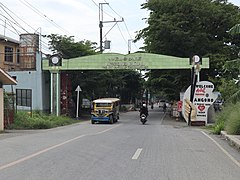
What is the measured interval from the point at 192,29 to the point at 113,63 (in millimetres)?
9851

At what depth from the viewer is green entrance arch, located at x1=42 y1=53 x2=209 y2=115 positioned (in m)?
38.3

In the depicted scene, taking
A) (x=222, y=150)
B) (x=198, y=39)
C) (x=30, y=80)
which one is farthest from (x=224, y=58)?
(x=222, y=150)

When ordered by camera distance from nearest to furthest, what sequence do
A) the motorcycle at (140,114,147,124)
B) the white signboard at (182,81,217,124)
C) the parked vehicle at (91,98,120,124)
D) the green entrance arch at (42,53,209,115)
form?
the white signboard at (182,81,217,124), the motorcycle at (140,114,147,124), the parked vehicle at (91,98,120,124), the green entrance arch at (42,53,209,115)

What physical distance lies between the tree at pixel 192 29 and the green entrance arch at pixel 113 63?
171 inches

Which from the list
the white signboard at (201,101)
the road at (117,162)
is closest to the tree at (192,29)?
the white signboard at (201,101)

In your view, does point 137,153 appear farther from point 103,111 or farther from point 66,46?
point 66,46

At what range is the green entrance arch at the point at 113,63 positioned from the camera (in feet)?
126

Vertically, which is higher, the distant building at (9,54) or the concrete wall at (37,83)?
the distant building at (9,54)

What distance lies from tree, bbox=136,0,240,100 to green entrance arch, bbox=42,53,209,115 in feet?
14.2

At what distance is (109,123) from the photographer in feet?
121

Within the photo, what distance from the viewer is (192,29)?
141 ft

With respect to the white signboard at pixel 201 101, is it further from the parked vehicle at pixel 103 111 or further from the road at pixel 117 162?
the road at pixel 117 162

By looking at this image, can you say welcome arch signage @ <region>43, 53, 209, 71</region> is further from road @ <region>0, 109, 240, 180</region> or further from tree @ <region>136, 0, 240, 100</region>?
road @ <region>0, 109, 240, 180</region>

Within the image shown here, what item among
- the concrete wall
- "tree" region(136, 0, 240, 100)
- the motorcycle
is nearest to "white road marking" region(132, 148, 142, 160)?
the motorcycle
